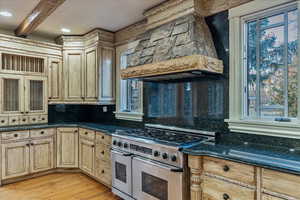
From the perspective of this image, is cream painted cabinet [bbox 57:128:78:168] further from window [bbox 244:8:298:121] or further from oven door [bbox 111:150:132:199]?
window [bbox 244:8:298:121]

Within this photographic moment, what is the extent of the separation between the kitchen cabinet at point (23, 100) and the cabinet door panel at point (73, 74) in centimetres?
42

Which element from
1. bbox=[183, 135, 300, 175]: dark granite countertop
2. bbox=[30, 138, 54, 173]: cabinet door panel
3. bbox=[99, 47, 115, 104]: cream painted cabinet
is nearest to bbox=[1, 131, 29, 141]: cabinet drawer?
bbox=[30, 138, 54, 173]: cabinet door panel

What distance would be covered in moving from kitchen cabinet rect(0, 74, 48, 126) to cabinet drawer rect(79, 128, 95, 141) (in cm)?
84

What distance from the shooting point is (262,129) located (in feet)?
6.49

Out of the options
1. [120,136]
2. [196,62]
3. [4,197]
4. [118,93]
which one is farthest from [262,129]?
[4,197]

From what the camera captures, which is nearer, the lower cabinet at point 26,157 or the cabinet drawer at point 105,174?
the cabinet drawer at point 105,174

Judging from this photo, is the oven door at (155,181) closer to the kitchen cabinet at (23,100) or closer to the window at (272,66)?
the window at (272,66)

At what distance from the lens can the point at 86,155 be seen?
3561 millimetres

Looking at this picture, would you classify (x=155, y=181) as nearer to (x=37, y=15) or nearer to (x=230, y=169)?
(x=230, y=169)

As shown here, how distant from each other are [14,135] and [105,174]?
5.40 feet

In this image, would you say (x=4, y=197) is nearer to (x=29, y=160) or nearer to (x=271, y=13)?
(x=29, y=160)

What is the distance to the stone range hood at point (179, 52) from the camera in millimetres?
2027

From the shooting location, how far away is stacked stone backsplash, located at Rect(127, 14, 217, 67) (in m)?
2.10


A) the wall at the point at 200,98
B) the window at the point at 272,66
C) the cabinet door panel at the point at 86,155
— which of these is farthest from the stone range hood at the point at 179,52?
the cabinet door panel at the point at 86,155
